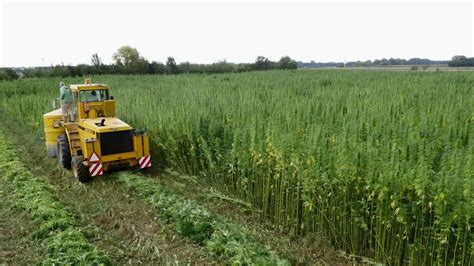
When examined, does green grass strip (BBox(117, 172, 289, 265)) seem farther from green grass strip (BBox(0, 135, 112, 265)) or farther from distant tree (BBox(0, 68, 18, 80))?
distant tree (BBox(0, 68, 18, 80))

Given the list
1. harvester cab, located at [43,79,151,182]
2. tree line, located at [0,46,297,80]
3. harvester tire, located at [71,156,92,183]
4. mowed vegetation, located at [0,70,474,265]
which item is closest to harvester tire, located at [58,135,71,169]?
harvester cab, located at [43,79,151,182]

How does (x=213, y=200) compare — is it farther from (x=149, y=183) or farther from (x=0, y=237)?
(x=0, y=237)

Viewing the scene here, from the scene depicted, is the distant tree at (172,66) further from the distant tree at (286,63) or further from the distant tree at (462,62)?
the distant tree at (462,62)

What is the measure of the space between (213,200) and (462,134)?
14.5ft

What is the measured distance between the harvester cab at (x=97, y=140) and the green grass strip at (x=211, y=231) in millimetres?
1554

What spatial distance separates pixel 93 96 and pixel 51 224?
4600 millimetres

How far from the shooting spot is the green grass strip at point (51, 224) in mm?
4891

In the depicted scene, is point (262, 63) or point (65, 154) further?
point (262, 63)

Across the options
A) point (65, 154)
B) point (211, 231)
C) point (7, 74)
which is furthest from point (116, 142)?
point (7, 74)

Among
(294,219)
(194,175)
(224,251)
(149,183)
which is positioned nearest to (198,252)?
(224,251)

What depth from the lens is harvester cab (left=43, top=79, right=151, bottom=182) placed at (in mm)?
8242

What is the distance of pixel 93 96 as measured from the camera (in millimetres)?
9625

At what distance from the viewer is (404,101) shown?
381 inches

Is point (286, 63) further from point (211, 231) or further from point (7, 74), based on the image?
point (211, 231)
